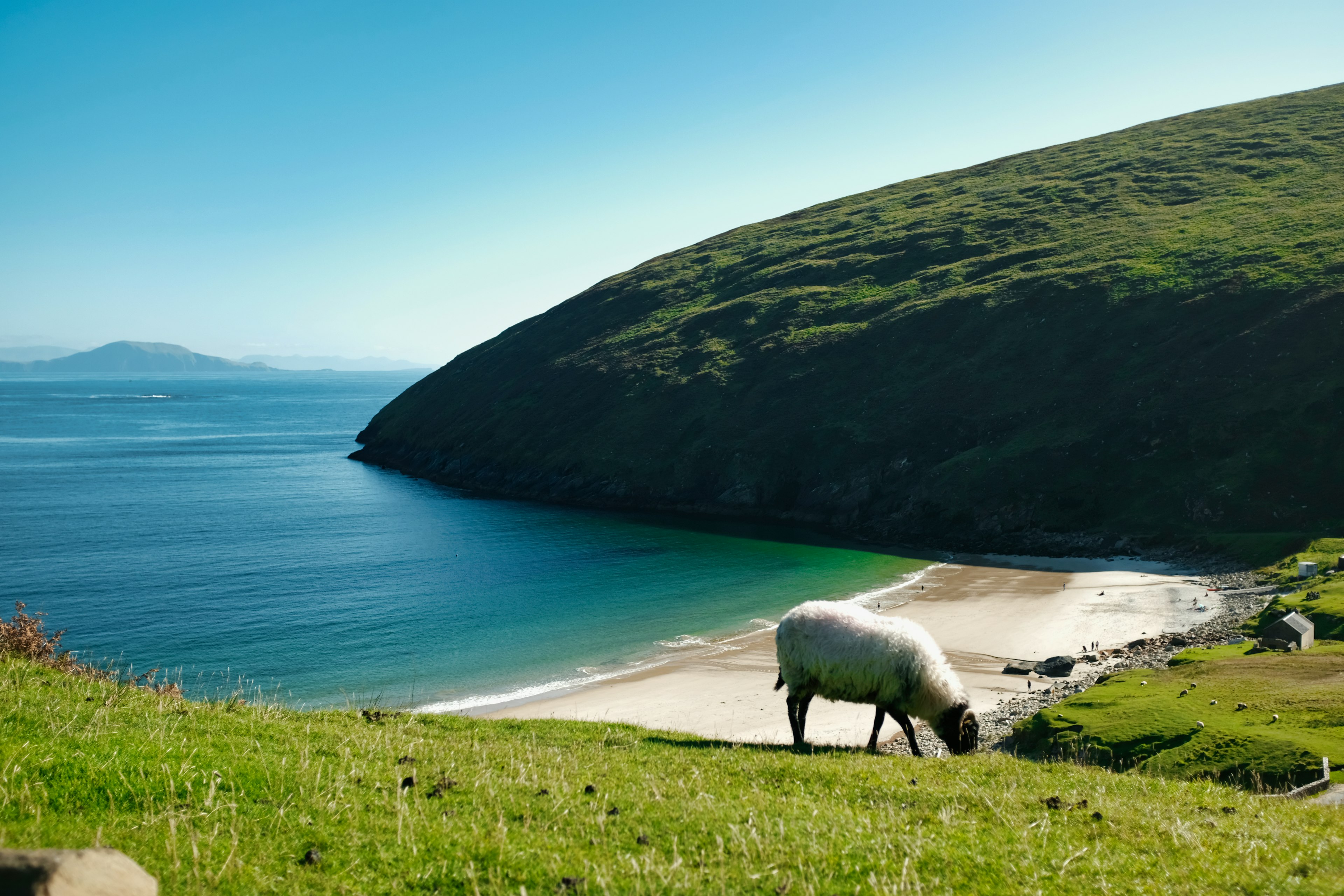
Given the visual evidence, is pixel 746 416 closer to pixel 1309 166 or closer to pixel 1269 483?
pixel 1269 483

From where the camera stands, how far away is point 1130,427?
6638 centimetres

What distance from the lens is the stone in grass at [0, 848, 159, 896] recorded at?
455cm

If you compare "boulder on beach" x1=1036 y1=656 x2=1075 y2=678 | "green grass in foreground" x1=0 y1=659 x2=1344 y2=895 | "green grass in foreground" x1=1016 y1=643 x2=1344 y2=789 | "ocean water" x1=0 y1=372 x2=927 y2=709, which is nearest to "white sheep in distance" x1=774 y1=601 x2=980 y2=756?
"green grass in foreground" x1=1016 y1=643 x2=1344 y2=789

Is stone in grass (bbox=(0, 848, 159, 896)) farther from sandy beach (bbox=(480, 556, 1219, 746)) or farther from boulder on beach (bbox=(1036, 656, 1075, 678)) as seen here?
boulder on beach (bbox=(1036, 656, 1075, 678))

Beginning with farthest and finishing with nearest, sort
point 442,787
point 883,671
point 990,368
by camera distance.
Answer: point 990,368 < point 883,671 < point 442,787

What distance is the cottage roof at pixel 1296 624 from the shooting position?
27.4m

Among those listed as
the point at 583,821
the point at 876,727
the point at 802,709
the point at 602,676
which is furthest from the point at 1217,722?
the point at 602,676

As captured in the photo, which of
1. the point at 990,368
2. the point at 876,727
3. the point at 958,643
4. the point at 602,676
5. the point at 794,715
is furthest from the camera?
the point at 990,368

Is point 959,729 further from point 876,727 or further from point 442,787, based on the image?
point 442,787

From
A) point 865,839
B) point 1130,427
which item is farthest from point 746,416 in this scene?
point 865,839

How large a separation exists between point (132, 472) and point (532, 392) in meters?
56.1

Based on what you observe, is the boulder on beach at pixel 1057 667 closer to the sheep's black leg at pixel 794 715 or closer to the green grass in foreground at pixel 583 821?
the sheep's black leg at pixel 794 715

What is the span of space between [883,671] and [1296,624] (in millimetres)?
19015

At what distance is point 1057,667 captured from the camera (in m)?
34.9
